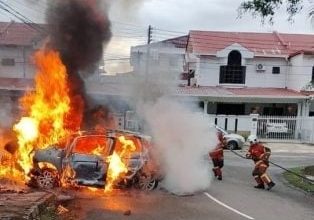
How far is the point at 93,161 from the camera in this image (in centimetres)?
1225

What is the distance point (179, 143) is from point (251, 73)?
21994 millimetres

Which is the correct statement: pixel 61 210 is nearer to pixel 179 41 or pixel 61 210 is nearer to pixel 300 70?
pixel 300 70

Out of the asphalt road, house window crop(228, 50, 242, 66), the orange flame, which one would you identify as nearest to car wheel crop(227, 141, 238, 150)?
house window crop(228, 50, 242, 66)

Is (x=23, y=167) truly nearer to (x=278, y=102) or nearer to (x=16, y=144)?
(x=16, y=144)

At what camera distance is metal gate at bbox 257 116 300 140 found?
1211 inches

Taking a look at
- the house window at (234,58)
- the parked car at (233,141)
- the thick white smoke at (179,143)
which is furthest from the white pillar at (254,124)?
the thick white smoke at (179,143)

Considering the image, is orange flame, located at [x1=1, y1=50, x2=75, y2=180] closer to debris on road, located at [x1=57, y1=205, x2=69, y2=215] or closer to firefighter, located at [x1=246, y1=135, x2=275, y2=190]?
debris on road, located at [x1=57, y1=205, x2=69, y2=215]

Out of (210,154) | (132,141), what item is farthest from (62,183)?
(210,154)

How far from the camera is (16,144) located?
1322 cm

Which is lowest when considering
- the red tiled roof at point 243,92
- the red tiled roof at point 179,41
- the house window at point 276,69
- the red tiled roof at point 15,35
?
the red tiled roof at point 243,92

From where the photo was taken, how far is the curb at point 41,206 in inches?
351

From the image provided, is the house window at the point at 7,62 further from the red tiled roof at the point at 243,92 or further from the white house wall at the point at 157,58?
the red tiled roof at the point at 243,92

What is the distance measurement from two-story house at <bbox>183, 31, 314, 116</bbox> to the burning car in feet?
66.5

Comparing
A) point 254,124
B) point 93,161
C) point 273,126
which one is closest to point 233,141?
point 254,124
